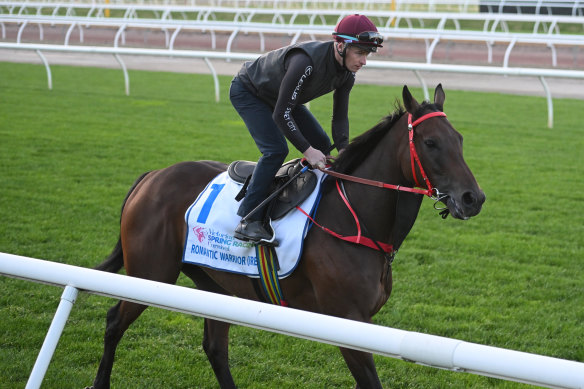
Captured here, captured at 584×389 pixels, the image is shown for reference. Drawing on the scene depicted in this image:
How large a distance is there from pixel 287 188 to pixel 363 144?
1.40ft

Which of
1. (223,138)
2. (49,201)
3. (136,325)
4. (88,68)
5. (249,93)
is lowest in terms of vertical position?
(88,68)

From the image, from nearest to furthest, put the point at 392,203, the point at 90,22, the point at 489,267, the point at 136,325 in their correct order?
the point at 392,203 → the point at 136,325 → the point at 489,267 → the point at 90,22

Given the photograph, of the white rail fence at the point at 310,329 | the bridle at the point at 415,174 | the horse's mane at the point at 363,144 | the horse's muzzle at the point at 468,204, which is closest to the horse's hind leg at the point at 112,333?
the horse's mane at the point at 363,144

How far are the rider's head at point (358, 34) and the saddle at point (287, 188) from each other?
0.65 m

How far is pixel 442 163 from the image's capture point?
121 inches

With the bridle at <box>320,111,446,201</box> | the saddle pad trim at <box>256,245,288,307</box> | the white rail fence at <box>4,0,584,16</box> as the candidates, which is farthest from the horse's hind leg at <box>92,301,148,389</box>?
the white rail fence at <box>4,0,584,16</box>

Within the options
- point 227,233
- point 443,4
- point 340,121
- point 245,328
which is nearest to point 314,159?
point 340,121

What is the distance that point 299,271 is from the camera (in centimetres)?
338

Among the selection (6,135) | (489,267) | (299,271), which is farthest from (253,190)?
(6,135)

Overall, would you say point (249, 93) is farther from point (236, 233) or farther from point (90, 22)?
point (90, 22)

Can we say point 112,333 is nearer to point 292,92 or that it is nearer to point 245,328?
point 245,328

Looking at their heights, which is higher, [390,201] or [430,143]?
[430,143]

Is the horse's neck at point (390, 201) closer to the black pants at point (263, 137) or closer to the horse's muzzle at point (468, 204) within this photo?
the horse's muzzle at point (468, 204)

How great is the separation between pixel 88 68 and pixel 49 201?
12478 millimetres
